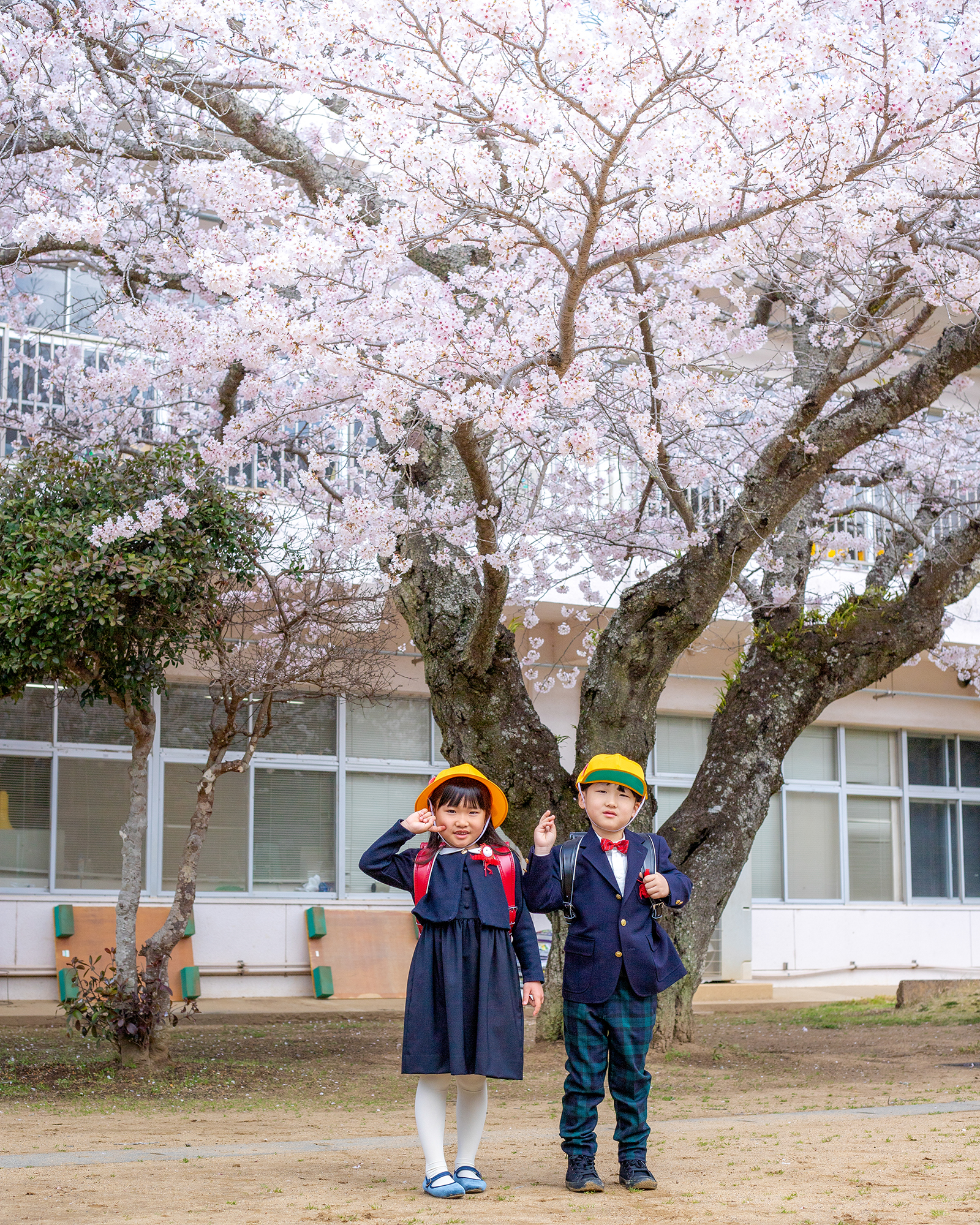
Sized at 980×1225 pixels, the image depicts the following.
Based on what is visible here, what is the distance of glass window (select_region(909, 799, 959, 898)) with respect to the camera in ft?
57.0

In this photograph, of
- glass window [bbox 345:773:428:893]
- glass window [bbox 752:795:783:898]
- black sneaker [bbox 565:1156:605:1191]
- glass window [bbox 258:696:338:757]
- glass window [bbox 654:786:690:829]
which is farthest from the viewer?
glass window [bbox 752:795:783:898]

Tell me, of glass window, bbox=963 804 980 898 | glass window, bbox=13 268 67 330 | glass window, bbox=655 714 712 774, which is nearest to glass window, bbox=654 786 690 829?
glass window, bbox=655 714 712 774

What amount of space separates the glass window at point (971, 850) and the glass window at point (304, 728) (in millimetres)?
8955

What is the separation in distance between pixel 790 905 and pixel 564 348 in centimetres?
1184

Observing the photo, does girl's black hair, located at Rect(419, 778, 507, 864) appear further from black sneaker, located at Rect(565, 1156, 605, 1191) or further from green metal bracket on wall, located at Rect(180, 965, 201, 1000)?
green metal bracket on wall, located at Rect(180, 965, 201, 1000)

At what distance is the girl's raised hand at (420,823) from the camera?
4.26 metres

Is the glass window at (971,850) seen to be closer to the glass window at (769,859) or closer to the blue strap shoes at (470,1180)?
the glass window at (769,859)

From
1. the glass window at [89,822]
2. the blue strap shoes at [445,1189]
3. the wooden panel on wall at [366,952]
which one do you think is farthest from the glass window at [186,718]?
the blue strap shoes at [445,1189]

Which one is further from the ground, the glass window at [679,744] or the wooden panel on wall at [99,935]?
the glass window at [679,744]

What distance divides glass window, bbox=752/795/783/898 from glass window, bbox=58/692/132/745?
7.67 meters

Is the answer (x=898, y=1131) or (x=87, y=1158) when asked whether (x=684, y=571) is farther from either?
(x=87, y=1158)

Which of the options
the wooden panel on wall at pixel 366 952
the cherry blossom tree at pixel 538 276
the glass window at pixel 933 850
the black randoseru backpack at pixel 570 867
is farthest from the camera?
the glass window at pixel 933 850

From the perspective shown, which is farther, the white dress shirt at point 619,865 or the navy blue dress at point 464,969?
the white dress shirt at point 619,865

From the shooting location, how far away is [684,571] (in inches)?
303
